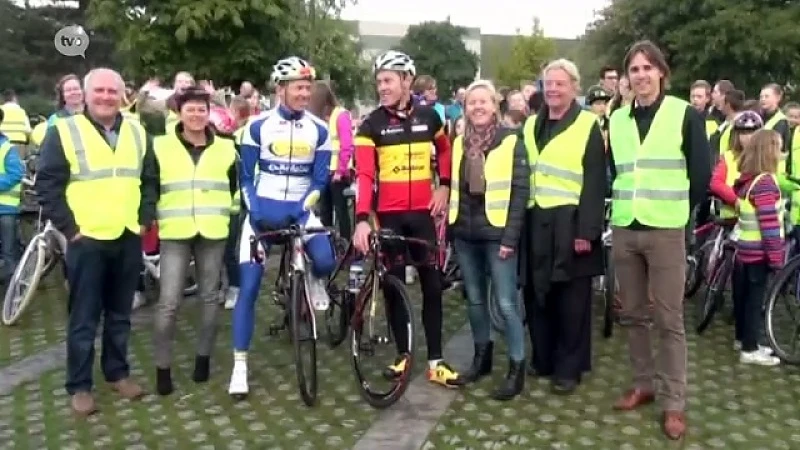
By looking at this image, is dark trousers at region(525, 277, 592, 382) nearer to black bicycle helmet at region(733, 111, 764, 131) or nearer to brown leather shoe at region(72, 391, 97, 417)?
black bicycle helmet at region(733, 111, 764, 131)

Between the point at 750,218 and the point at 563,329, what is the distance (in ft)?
6.30

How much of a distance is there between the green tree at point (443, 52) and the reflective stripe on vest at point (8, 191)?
77122 mm

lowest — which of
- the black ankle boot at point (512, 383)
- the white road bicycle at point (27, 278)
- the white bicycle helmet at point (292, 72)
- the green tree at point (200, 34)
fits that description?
the black ankle boot at point (512, 383)

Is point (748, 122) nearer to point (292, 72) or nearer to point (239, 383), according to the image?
point (292, 72)

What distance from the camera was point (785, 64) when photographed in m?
40.2

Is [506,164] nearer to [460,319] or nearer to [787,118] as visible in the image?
[460,319]

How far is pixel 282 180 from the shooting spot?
695cm

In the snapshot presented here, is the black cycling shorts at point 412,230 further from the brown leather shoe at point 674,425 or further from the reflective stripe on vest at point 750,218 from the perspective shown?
the reflective stripe on vest at point 750,218

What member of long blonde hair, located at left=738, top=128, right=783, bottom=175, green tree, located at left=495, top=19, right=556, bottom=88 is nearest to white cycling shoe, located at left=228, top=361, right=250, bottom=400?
→ long blonde hair, located at left=738, top=128, right=783, bottom=175

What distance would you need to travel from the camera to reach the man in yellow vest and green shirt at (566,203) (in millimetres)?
6617

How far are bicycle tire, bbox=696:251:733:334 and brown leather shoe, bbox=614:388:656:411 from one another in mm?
2049

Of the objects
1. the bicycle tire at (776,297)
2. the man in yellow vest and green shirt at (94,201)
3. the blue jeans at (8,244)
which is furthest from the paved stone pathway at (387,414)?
the blue jeans at (8,244)

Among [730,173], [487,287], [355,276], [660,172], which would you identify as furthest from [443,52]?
[660,172]

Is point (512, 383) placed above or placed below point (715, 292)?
below
